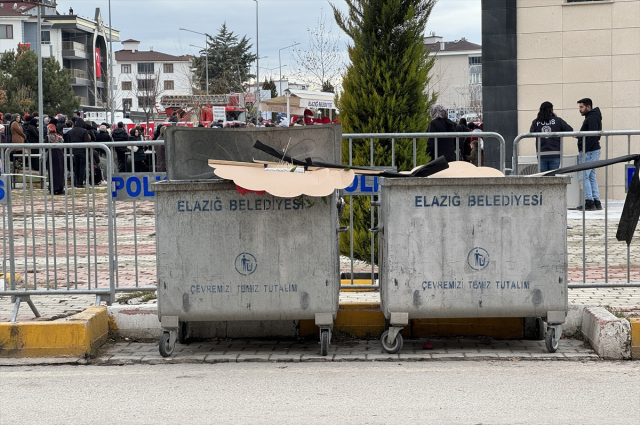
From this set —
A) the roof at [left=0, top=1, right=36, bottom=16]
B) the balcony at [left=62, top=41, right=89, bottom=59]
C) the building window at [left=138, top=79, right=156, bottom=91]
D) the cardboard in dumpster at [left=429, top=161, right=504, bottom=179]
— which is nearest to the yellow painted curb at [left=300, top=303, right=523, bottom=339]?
the cardboard in dumpster at [left=429, top=161, right=504, bottom=179]

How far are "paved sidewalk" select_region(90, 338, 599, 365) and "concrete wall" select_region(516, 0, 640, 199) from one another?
11830 mm

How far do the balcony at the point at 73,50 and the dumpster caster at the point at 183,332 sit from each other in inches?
3738

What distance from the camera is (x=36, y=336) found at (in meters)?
6.23

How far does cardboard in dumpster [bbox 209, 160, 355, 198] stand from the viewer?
5.86 meters

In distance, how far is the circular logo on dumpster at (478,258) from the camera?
6.04 meters

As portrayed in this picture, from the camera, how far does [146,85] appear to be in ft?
271

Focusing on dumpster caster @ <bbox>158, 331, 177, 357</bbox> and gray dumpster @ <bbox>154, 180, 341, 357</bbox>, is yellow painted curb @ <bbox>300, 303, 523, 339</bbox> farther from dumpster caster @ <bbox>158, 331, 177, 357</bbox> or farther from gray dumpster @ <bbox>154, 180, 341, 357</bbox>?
dumpster caster @ <bbox>158, 331, 177, 357</bbox>

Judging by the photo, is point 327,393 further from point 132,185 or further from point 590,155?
point 590,155

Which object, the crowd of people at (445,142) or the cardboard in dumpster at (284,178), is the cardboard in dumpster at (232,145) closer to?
the cardboard in dumpster at (284,178)

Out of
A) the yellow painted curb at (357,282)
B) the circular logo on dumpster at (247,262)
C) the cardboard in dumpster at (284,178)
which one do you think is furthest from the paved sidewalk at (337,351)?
the cardboard in dumpster at (284,178)

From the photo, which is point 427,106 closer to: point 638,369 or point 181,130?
point 181,130

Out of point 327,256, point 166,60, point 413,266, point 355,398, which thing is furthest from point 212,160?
point 166,60

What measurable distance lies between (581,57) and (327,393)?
46.1ft

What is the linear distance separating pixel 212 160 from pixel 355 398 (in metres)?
2.15
